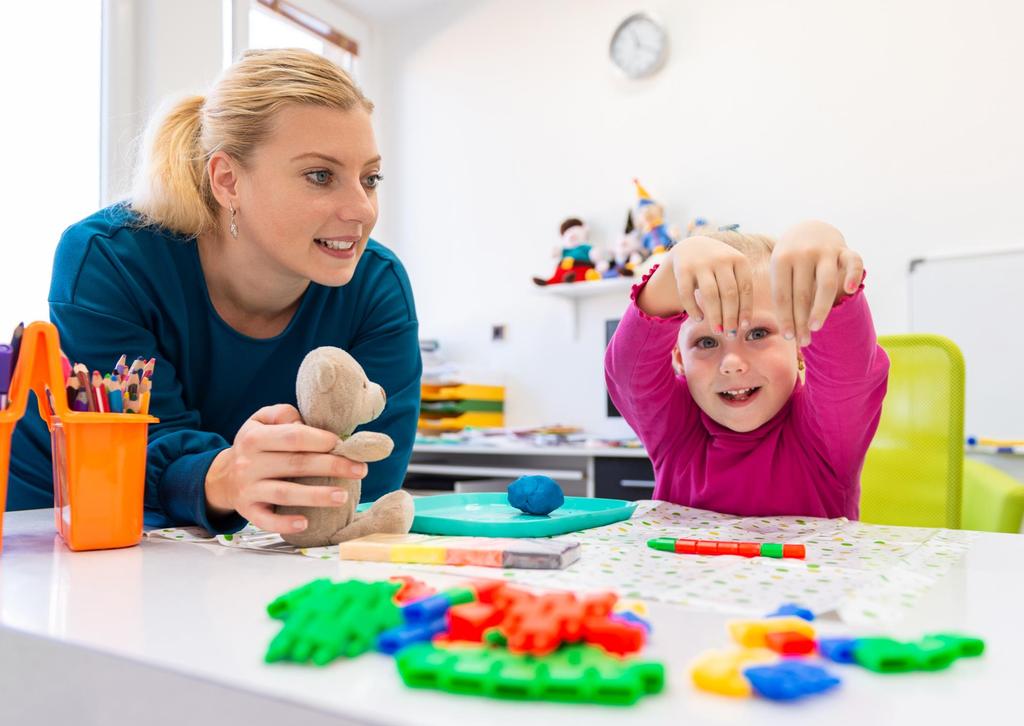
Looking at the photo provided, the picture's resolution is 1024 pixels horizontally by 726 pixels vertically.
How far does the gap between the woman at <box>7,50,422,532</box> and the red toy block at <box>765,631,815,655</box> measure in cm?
62

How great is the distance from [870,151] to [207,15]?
2163 mm

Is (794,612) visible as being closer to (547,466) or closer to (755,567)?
(755,567)

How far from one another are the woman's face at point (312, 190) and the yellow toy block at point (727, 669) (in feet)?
2.42

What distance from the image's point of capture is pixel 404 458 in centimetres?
103

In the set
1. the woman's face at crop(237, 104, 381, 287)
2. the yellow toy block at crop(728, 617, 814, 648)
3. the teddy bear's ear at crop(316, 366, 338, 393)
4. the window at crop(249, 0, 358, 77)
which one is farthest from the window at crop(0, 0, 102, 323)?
the yellow toy block at crop(728, 617, 814, 648)

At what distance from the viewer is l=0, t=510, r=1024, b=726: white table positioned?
315 mm

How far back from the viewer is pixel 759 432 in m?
1.07

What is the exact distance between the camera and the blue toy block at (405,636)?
0.38m

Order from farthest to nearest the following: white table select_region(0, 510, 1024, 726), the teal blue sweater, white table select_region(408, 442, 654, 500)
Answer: white table select_region(408, 442, 654, 500) < the teal blue sweater < white table select_region(0, 510, 1024, 726)

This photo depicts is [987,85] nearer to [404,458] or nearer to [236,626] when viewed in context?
[404,458]

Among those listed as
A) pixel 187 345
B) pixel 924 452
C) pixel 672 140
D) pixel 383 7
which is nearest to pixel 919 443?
pixel 924 452

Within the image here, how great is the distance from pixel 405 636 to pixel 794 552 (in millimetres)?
377

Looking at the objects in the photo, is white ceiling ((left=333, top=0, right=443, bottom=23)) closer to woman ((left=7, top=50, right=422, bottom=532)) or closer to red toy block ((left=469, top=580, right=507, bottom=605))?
woman ((left=7, top=50, right=422, bottom=532))

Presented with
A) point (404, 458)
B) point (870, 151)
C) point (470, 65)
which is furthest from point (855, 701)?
point (470, 65)
